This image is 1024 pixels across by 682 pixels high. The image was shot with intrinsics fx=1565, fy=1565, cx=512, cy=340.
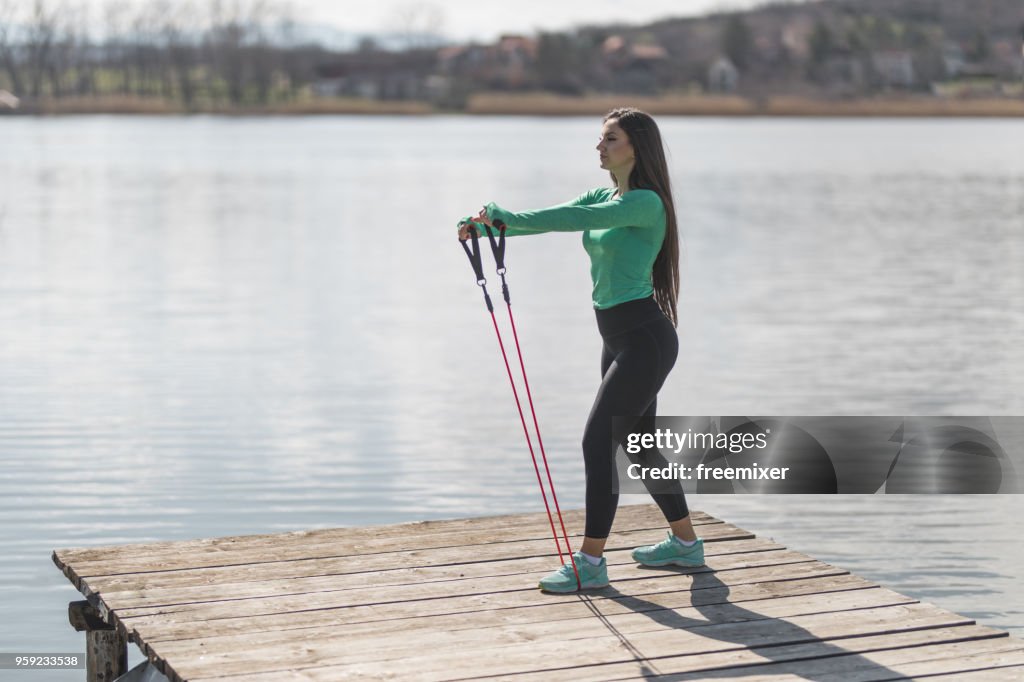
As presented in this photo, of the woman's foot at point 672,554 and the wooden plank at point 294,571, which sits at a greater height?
the woman's foot at point 672,554

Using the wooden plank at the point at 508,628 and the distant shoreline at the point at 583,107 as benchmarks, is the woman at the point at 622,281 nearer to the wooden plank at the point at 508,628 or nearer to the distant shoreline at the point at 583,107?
the wooden plank at the point at 508,628

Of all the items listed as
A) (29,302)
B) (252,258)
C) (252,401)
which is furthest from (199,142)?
(252,401)

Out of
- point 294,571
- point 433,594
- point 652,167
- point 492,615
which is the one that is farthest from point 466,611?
point 652,167

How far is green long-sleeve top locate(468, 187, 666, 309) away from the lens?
18.2 feet

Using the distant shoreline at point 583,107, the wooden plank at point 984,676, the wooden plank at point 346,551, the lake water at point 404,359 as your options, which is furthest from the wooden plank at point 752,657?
the distant shoreline at point 583,107

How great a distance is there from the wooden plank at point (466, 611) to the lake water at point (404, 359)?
2073mm

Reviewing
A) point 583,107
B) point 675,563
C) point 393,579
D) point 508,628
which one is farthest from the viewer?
point 583,107

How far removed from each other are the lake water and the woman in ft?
8.90

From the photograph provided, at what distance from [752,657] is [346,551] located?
1.94m

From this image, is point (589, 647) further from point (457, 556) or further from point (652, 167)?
point (652, 167)

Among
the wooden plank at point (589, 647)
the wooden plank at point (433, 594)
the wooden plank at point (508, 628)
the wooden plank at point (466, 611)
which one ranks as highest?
the wooden plank at point (589, 647)

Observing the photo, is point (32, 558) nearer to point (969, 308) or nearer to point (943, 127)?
point (969, 308)

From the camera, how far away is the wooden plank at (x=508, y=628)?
17.0 ft

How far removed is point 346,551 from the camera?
6430 mm
